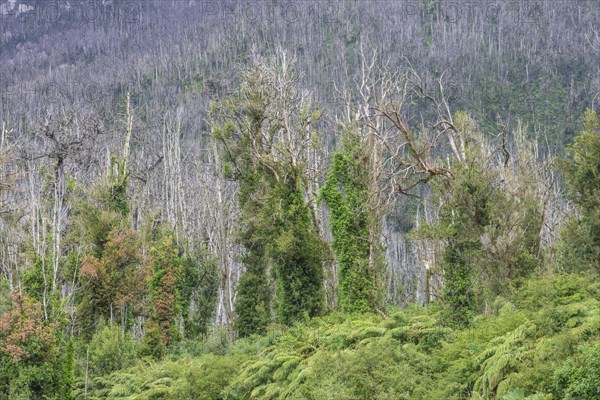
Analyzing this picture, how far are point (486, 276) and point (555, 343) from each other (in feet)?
41.1

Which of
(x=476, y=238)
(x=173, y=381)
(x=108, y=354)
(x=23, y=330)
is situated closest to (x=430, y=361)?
(x=173, y=381)

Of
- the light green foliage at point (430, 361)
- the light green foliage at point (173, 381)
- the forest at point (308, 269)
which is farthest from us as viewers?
the light green foliage at point (173, 381)

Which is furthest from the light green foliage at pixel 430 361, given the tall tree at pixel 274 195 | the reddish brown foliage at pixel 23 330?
the tall tree at pixel 274 195

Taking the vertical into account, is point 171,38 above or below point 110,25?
below

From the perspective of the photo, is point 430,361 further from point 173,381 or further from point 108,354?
point 108,354

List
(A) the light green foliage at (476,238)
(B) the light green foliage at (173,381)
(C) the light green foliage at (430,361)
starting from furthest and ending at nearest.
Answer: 1. (A) the light green foliage at (476,238)
2. (B) the light green foliage at (173,381)
3. (C) the light green foliage at (430,361)

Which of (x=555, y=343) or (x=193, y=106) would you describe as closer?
(x=555, y=343)

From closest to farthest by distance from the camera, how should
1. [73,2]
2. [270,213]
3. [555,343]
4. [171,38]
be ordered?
[555,343], [270,213], [171,38], [73,2]

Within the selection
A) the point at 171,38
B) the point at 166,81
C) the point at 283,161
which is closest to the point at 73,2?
the point at 171,38

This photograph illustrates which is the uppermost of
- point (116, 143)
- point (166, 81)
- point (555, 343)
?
point (166, 81)

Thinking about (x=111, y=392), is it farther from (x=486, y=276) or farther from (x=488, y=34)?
(x=488, y=34)

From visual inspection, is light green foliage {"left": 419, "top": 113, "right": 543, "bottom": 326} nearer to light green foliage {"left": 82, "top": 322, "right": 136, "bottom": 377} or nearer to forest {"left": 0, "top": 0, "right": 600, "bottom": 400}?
forest {"left": 0, "top": 0, "right": 600, "bottom": 400}

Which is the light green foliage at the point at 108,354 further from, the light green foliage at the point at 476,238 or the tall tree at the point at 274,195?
the light green foliage at the point at 476,238

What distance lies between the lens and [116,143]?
68000mm
